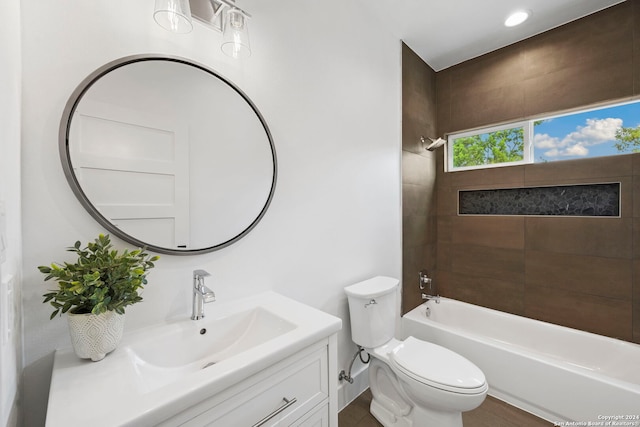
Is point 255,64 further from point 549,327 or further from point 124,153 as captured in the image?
point 549,327

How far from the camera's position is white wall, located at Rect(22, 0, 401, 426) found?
0.83m

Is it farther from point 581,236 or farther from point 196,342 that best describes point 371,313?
point 581,236

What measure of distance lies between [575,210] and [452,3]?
1.92m

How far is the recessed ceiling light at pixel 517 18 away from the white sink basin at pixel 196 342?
9.14 ft

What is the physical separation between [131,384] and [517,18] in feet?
10.5

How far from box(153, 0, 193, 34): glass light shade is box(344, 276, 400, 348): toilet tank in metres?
1.62

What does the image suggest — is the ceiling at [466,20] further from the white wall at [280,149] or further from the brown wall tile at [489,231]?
the brown wall tile at [489,231]

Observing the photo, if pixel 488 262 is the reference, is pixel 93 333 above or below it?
above

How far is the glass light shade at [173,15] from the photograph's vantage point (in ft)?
3.21

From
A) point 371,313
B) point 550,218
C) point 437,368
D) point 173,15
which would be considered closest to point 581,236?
point 550,218

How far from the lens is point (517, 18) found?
208cm

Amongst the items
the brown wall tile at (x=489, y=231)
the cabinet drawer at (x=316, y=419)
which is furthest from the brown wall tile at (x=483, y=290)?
the cabinet drawer at (x=316, y=419)

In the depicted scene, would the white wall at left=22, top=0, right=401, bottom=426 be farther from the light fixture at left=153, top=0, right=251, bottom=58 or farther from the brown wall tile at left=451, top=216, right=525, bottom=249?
the brown wall tile at left=451, top=216, right=525, bottom=249

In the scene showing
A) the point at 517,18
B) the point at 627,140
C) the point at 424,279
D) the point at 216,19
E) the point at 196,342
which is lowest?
the point at 424,279
